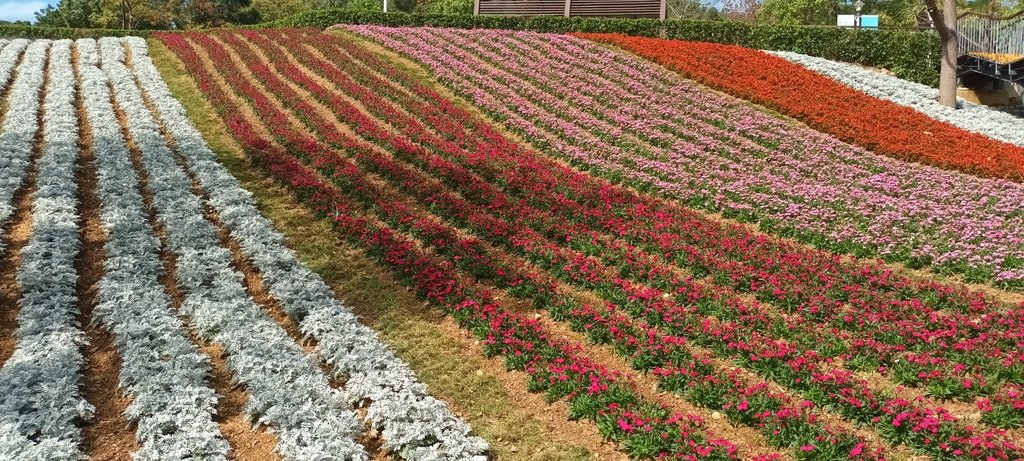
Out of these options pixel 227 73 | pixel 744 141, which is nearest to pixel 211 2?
pixel 227 73

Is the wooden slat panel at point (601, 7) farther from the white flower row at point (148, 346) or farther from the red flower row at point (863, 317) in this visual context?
the white flower row at point (148, 346)

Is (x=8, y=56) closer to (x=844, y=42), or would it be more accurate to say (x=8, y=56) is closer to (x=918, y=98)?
(x=844, y=42)

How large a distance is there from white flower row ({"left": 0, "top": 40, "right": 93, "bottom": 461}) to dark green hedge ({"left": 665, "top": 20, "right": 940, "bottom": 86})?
89.6 feet

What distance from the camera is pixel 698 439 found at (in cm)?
698

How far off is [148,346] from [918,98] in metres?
27.1

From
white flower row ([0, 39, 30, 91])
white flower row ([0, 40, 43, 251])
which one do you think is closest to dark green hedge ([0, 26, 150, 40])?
white flower row ([0, 39, 30, 91])

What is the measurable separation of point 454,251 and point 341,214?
2989 millimetres

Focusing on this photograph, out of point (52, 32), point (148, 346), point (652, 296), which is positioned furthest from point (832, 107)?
point (52, 32)

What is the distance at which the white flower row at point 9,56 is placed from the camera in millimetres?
25648

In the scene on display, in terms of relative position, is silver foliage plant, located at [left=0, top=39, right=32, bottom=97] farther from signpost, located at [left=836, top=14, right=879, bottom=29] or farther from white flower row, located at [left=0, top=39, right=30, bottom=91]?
signpost, located at [left=836, top=14, right=879, bottom=29]

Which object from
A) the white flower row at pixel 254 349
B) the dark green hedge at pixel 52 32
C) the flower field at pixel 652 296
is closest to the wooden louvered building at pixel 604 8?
the flower field at pixel 652 296

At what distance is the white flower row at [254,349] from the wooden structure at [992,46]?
2754 cm

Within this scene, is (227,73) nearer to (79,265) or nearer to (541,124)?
(541,124)

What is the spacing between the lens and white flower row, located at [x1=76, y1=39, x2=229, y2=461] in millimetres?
6934
